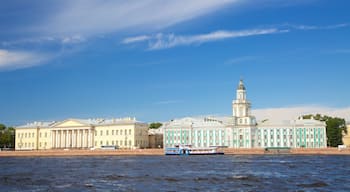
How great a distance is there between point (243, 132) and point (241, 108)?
5.28 metres

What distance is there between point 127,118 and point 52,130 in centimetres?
1857

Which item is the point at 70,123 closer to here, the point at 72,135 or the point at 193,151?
the point at 72,135

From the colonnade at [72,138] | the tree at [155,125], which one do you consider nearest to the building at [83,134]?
the colonnade at [72,138]

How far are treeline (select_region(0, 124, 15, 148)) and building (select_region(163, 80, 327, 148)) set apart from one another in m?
44.7

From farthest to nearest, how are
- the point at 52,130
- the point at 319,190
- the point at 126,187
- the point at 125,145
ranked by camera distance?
the point at 52,130, the point at 125,145, the point at 126,187, the point at 319,190

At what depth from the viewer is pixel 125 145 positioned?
368ft

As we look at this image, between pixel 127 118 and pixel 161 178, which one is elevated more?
pixel 127 118

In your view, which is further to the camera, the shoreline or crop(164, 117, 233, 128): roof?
crop(164, 117, 233, 128): roof

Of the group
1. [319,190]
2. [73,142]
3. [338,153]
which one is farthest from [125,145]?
[319,190]

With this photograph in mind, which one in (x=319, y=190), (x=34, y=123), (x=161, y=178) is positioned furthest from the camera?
(x=34, y=123)

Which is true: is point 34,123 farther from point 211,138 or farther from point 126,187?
point 126,187

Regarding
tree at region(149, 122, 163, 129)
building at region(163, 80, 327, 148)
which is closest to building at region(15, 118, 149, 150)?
building at region(163, 80, 327, 148)

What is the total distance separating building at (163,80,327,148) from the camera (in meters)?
99.2

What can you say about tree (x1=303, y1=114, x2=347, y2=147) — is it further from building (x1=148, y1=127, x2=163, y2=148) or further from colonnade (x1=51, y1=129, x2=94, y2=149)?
colonnade (x1=51, y1=129, x2=94, y2=149)
